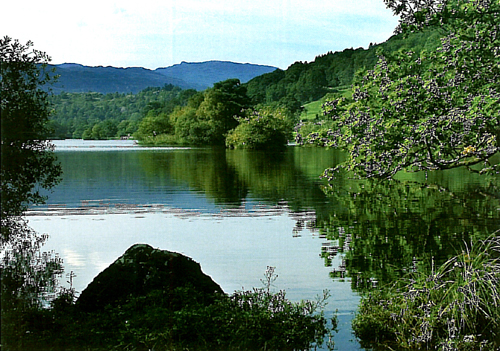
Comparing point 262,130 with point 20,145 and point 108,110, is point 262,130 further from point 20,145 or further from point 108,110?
point 20,145

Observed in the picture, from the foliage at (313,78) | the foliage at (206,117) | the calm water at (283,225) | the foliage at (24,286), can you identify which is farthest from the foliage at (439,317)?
the foliage at (206,117)

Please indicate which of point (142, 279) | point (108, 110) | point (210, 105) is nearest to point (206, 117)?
point (210, 105)

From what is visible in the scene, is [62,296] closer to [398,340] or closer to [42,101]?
[42,101]

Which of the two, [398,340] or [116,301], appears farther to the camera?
[116,301]

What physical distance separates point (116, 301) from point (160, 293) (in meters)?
0.51

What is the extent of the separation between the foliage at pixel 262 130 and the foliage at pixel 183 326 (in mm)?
36115

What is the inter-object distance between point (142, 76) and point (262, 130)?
46.0 ft

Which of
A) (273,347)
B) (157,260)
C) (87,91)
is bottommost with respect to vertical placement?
(273,347)

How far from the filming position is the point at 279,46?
27.4 m

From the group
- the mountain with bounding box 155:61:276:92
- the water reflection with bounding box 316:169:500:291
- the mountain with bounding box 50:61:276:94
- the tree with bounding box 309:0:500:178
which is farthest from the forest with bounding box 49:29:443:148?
the tree with bounding box 309:0:500:178

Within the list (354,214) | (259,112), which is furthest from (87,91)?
(354,214)

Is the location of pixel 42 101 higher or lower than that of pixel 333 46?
lower

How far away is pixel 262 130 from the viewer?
159 feet

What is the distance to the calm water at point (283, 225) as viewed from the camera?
9.27 metres
